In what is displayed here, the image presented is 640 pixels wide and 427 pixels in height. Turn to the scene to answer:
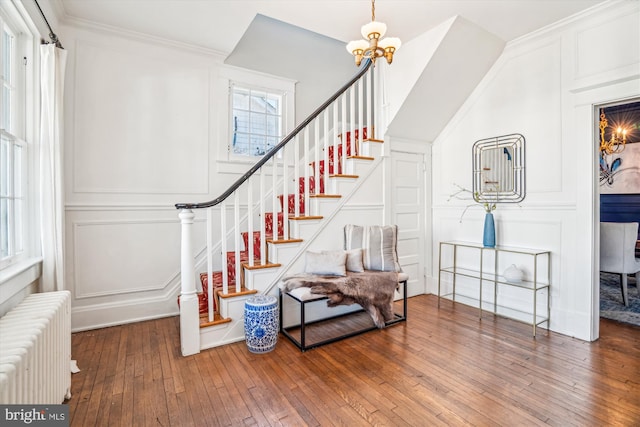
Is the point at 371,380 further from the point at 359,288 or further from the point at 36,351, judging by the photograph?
the point at 36,351

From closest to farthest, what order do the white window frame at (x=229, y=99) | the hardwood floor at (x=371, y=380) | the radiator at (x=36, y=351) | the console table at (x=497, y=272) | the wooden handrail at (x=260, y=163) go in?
A: 1. the radiator at (x=36, y=351)
2. the hardwood floor at (x=371, y=380)
3. the wooden handrail at (x=260, y=163)
4. the console table at (x=497, y=272)
5. the white window frame at (x=229, y=99)

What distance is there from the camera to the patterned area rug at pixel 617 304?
132 inches

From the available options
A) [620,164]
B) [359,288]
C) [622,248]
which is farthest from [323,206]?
[620,164]

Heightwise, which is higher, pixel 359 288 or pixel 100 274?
pixel 100 274

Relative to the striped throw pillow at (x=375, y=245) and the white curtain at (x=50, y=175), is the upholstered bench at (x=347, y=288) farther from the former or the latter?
the white curtain at (x=50, y=175)

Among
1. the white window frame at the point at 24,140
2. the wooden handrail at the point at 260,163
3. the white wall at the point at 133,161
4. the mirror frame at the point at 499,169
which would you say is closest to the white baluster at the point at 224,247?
the wooden handrail at the point at 260,163

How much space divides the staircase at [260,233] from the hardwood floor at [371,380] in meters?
0.29

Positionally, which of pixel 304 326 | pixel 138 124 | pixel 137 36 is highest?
pixel 137 36

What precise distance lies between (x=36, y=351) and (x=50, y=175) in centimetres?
136

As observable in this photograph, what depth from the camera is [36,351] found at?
1467 millimetres

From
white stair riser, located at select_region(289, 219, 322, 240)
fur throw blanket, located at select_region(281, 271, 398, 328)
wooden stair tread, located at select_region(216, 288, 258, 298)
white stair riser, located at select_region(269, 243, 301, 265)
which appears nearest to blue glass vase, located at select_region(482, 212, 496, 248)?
fur throw blanket, located at select_region(281, 271, 398, 328)

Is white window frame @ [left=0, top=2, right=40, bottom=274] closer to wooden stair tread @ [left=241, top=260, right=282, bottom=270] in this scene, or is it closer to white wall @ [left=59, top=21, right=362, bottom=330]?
white wall @ [left=59, top=21, right=362, bottom=330]

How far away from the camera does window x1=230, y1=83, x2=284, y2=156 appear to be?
3934 millimetres

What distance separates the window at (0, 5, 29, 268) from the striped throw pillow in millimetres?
2705
